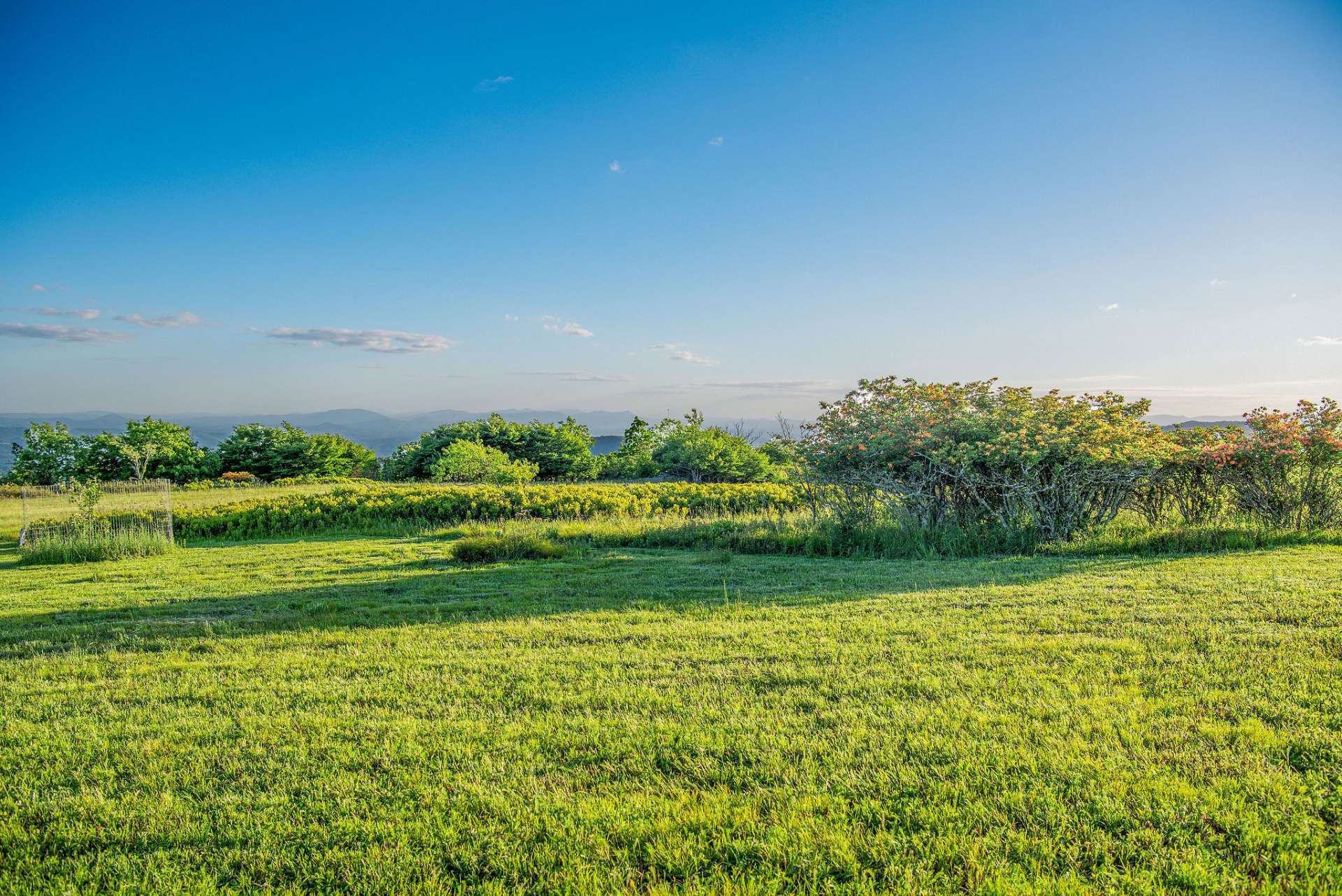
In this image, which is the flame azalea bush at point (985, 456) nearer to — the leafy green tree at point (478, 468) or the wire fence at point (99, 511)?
the wire fence at point (99, 511)

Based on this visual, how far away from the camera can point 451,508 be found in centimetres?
1695

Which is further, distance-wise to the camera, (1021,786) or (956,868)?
(1021,786)

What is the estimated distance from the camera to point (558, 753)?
336cm

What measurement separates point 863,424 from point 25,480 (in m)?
33.9

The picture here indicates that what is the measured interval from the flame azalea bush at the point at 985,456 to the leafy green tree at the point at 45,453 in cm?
3367

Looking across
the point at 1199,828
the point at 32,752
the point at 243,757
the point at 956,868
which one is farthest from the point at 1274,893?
the point at 32,752

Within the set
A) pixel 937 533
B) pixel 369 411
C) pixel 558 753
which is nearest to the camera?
pixel 558 753

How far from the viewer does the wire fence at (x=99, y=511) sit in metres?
12.6

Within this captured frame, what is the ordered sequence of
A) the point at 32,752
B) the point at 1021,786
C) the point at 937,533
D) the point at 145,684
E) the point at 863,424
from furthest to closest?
1. the point at 863,424
2. the point at 937,533
3. the point at 145,684
4. the point at 32,752
5. the point at 1021,786

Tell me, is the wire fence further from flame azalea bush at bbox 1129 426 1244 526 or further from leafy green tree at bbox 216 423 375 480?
leafy green tree at bbox 216 423 375 480

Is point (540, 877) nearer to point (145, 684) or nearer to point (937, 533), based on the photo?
point (145, 684)

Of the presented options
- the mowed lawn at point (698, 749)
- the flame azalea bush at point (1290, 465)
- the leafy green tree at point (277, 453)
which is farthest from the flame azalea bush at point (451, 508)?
the leafy green tree at point (277, 453)

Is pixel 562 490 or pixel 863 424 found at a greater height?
pixel 863 424

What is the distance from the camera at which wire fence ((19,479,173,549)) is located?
12.6 metres
